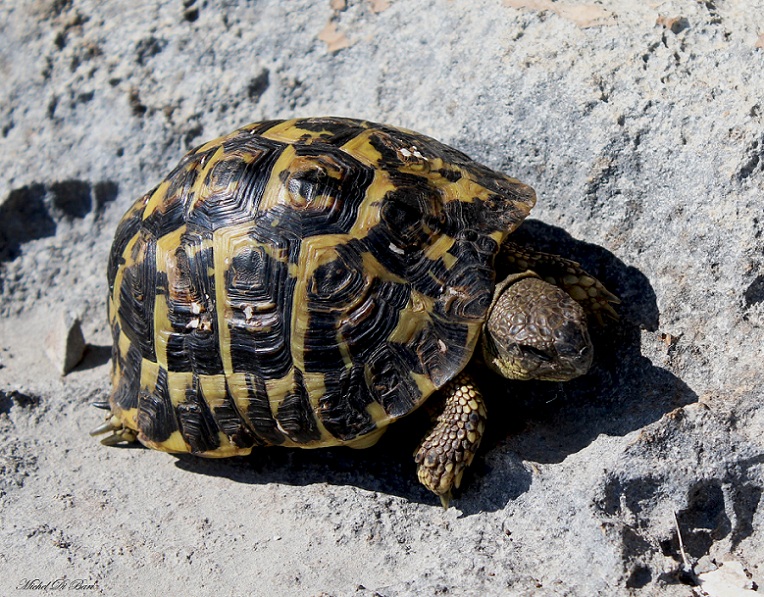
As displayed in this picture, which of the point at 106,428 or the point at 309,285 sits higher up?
the point at 309,285

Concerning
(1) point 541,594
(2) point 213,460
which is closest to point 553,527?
(1) point 541,594

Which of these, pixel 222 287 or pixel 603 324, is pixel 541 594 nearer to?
pixel 603 324

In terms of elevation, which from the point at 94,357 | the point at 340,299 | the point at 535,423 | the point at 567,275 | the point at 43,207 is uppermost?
the point at 567,275

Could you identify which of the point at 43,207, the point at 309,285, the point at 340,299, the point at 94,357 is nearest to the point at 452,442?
the point at 340,299

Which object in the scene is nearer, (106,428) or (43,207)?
(106,428)

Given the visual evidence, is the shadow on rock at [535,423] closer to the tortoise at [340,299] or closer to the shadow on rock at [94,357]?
the tortoise at [340,299]

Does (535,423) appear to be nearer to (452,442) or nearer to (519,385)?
(519,385)

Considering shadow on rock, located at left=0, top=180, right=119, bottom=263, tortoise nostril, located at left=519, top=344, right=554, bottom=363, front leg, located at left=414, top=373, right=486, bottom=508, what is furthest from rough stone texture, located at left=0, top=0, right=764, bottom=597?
tortoise nostril, located at left=519, top=344, right=554, bottom=363
